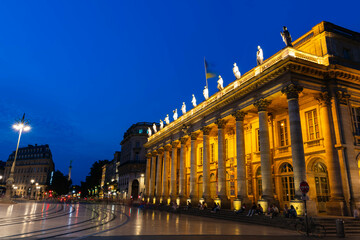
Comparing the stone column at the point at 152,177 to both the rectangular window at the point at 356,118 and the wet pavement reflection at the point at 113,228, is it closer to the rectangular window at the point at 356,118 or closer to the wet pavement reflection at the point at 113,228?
the wet pavement reflection at the point at 113,228

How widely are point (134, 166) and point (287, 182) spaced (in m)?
47.6

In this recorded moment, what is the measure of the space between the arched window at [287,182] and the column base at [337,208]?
4.45 m

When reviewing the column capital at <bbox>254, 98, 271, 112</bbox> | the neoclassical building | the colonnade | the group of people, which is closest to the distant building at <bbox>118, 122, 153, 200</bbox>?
the colonnade

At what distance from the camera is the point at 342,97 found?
20.2 metres

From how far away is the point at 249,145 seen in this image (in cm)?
2905

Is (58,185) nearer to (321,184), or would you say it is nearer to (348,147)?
(321,184)

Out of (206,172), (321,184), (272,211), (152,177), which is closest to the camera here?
(272,211)

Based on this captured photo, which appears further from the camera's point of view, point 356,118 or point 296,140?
point 356,118

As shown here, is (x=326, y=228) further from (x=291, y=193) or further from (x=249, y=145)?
(x=249, y=145)

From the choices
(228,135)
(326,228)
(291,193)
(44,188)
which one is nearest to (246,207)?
(291,193)

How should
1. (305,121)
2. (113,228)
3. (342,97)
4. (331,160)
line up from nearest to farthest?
(113,228), (331,160), (342,97), (305,121)

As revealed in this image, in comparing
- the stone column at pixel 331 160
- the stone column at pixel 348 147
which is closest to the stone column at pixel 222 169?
the stone column at pixel 331 160

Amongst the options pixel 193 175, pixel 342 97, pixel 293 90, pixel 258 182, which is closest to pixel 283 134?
pixel 258 182

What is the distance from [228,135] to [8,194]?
111ft
